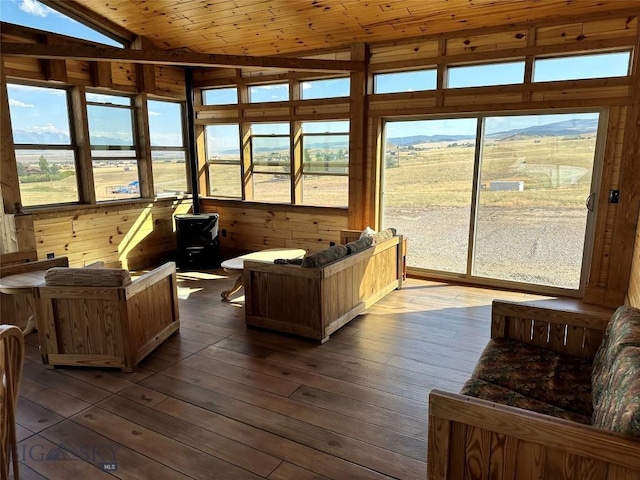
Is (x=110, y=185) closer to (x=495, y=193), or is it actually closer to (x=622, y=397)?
(x=495, y=193)

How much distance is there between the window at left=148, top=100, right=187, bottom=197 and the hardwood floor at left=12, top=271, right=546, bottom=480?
3.11 metres

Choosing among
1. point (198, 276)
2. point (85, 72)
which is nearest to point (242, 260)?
point (198, 276)

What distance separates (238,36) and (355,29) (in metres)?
1.60

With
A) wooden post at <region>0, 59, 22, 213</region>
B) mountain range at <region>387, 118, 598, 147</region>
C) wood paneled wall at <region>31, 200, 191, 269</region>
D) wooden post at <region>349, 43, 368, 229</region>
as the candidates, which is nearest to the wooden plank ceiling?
wooden post at <region>349, 43, 368, 229</region>

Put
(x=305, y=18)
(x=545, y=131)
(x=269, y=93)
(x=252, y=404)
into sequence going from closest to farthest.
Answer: (x=252, y=404), (x=545, y=131), (x=305, y=18), (x=269, y=93)

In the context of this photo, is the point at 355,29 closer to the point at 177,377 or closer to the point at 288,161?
the point at 288,161

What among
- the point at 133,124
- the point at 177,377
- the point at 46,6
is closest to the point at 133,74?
the point at 133,124

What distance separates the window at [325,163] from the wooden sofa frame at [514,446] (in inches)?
174

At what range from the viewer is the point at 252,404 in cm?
275

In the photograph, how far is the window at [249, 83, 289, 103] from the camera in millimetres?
6082

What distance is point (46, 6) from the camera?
4910mm

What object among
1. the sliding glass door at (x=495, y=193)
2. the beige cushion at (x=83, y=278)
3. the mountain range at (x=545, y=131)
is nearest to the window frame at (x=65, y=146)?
the beige cushion at (x=83, y=278)

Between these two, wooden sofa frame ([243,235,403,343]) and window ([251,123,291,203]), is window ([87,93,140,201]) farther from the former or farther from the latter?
wooden sofa frame ([243,235,403,343])

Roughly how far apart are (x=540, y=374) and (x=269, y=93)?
5.22m
